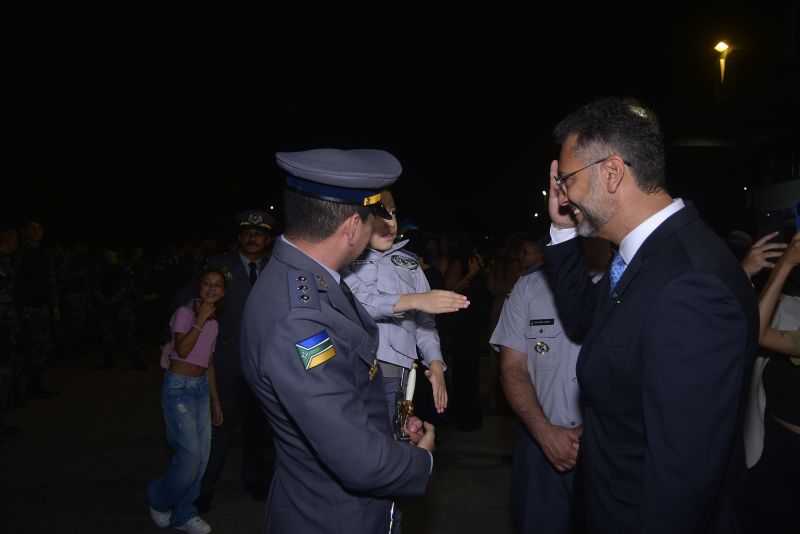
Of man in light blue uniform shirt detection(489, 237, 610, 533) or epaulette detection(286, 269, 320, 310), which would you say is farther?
man in light blue uniform shirt detection(489, 237, 610, 533)

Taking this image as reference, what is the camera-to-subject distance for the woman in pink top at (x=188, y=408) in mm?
4734

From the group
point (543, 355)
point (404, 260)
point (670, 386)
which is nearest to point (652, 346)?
point (670, 386)

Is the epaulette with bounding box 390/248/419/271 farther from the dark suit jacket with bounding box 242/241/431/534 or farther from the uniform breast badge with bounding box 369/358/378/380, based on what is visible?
the uniform breast badge with bounding box 369/358/378/380

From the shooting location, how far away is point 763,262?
3.46m

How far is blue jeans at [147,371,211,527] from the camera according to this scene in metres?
4.72

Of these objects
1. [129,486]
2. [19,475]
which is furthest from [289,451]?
[19,475]

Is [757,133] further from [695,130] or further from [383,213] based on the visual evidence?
[383,213]

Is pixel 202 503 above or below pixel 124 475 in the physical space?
above

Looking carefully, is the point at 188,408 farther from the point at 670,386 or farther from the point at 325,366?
the point at 670,386

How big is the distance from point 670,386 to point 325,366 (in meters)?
1.01

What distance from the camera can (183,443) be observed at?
4.70 metres

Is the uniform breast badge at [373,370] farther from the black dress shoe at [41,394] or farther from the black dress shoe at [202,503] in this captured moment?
the black dress shoe at [41,394]

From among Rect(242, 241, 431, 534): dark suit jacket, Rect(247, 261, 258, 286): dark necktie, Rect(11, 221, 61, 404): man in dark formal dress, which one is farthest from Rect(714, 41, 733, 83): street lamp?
Rect(242, 241, 431, 534): dark suit jacket

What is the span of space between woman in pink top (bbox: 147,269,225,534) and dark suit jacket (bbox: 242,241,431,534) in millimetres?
2596
